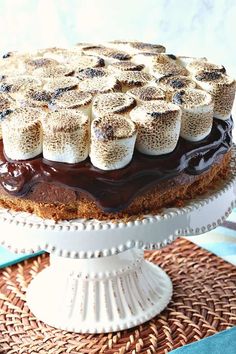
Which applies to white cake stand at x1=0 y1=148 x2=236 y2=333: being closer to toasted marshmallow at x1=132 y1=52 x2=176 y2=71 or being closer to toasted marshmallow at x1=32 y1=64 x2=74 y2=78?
toasted marshmallow at x1=132 y1=52 x2=176 y2=71

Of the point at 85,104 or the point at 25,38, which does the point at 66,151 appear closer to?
the point at 85,104

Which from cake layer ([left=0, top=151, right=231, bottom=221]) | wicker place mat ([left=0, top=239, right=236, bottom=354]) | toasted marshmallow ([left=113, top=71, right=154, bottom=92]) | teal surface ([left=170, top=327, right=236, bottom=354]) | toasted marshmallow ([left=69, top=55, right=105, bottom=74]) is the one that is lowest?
wicker place mat ([left=0, top=239, right=236, bottom=354])

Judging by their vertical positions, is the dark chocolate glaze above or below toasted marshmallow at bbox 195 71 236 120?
below

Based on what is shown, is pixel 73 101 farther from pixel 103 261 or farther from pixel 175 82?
pixel 103 261

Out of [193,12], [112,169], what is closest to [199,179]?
[112,169]

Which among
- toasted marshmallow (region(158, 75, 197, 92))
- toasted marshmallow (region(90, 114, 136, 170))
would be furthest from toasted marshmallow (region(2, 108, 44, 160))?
toasted marshmallow (region(158, 75, 197, 92))

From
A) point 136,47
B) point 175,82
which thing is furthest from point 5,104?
point 136,47

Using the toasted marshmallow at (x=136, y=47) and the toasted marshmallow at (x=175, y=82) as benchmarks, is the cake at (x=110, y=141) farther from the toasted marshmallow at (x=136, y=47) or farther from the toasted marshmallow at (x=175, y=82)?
the toasted marshmallow at (x=136, y=47)
